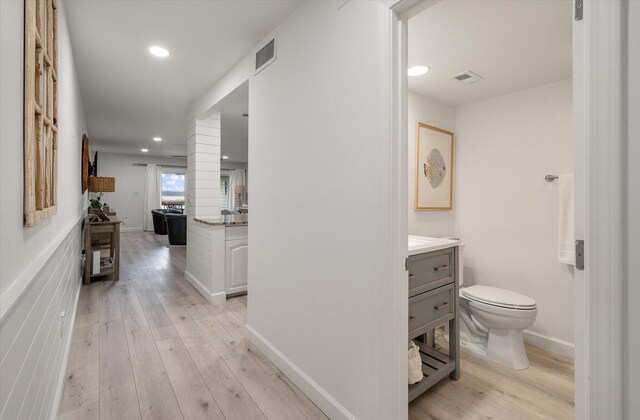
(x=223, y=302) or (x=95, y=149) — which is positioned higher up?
(x=95, y=149)

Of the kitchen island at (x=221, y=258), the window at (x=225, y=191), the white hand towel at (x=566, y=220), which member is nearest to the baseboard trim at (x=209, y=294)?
the kitchen island at (x=221, y=258)

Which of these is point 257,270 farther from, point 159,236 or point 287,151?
point 159,236

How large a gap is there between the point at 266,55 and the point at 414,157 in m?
1.48

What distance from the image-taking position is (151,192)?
9625 millimetres

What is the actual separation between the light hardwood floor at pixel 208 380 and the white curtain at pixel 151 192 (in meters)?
7.34

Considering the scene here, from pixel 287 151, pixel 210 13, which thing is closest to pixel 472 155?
pixel 287 151

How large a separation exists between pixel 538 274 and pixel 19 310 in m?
3.26

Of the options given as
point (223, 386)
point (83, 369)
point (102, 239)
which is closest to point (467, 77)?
point (223, 386)

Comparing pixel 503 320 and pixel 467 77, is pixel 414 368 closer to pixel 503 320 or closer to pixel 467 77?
pixel 503 320

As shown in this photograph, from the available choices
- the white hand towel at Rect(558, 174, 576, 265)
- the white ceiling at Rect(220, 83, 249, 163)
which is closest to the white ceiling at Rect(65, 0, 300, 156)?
the white ceiling at Rect(220, 83, 249, 163)

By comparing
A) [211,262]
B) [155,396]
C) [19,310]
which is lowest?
[155,396]

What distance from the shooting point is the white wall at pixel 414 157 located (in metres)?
2.74

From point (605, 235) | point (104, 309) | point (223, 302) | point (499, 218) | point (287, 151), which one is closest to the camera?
point (605, 235)

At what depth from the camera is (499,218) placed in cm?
286
